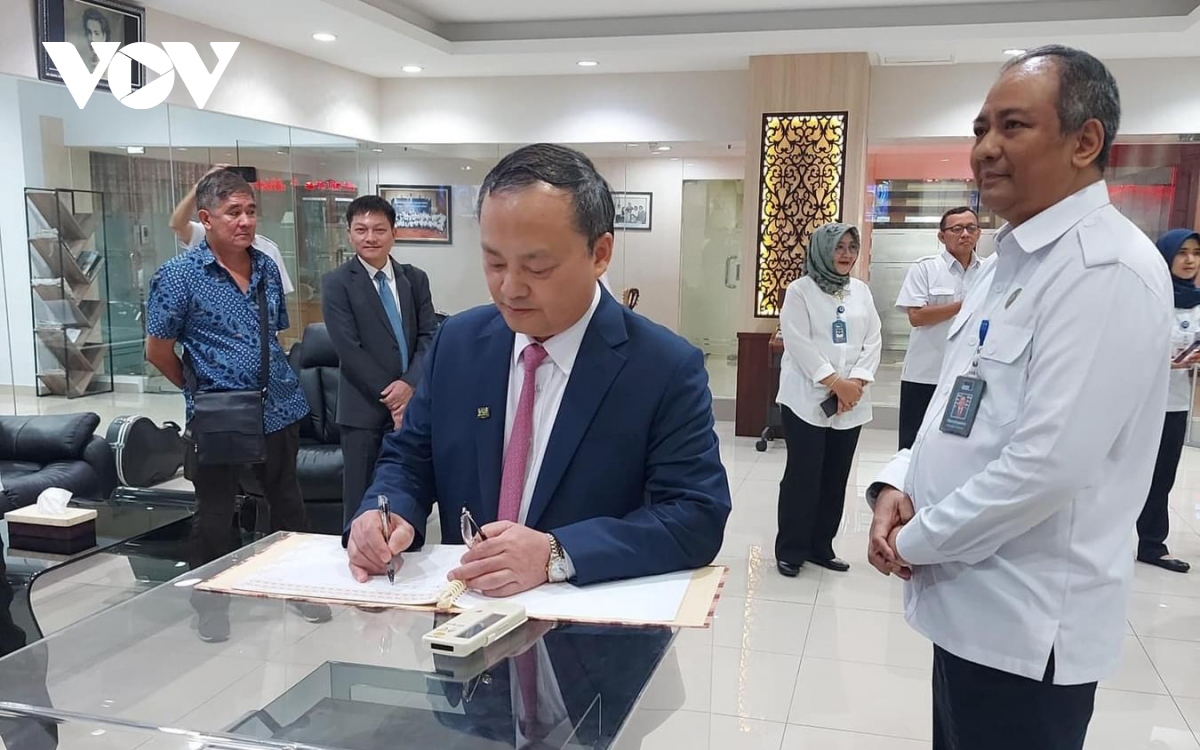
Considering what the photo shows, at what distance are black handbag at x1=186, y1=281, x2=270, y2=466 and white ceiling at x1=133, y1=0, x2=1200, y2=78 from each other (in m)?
3.32

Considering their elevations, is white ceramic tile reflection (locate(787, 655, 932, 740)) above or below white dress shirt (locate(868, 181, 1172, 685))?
below

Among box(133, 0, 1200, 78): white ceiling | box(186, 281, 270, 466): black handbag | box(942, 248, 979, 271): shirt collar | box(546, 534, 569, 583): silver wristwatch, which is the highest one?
box(133, 0, 1200, 78): white ceiling

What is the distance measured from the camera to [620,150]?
25.8 ft

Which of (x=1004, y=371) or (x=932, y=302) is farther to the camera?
(x=932, y=302)

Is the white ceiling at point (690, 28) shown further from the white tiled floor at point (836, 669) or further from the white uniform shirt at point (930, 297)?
the white tiled floor at point (836, 669)

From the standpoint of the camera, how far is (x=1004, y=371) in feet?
4.69

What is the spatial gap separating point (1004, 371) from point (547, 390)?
76 centimetres

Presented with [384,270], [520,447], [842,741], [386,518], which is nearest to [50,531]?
[384,270]

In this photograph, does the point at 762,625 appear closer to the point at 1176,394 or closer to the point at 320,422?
the point at 1176,394

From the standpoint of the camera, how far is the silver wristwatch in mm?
1359

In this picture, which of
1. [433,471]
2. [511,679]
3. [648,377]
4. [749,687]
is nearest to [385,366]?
[749,687]

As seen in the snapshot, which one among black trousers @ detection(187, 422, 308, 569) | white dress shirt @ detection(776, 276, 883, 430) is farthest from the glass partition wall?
white dress shirt @ detection(776, 276, 883, 430)

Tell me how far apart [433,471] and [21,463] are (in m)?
3.86

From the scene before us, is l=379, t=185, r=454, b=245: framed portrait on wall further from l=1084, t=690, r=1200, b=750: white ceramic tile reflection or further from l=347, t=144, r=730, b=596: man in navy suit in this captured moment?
l=347, t=144, r=730, b=596: man in navy suit
